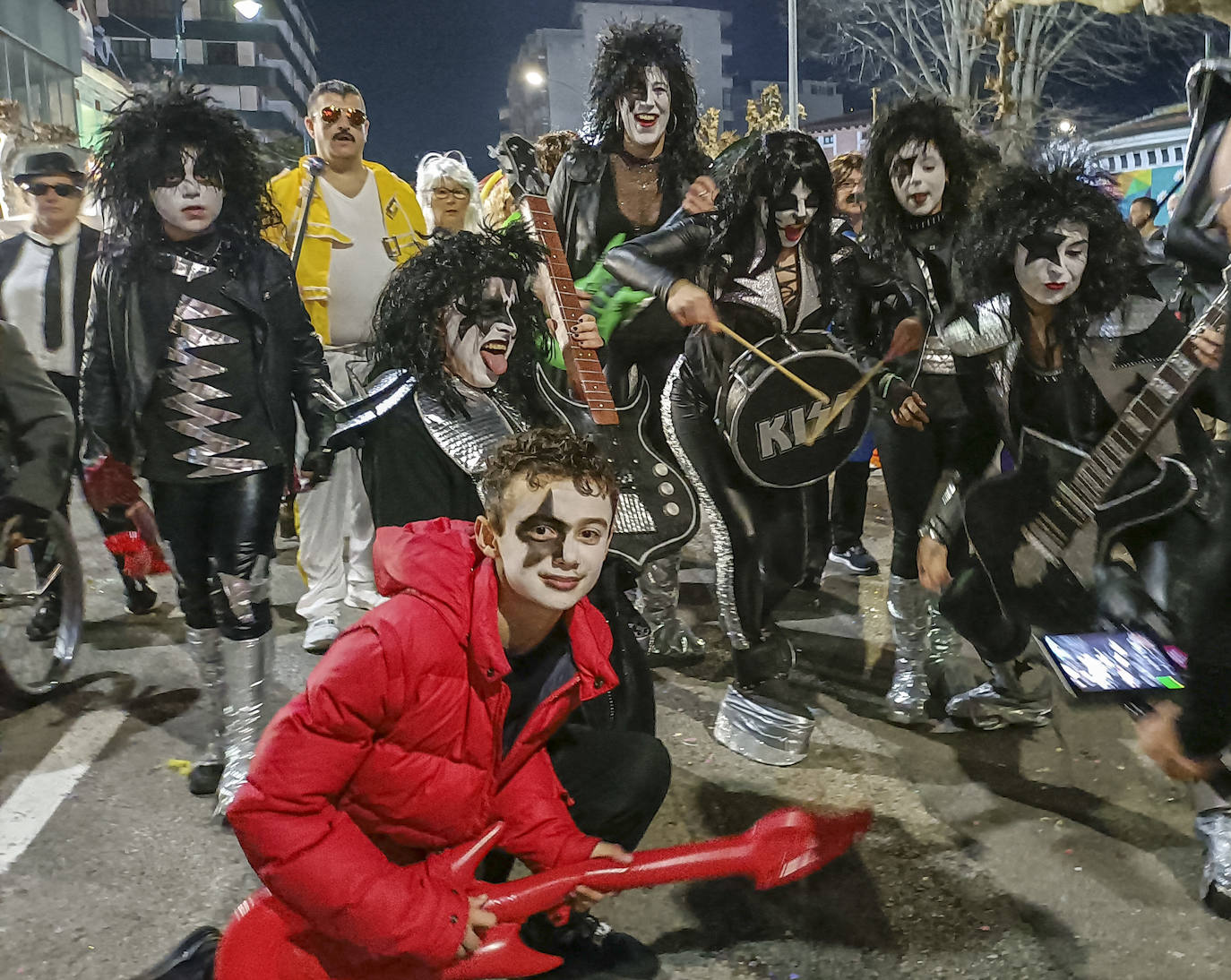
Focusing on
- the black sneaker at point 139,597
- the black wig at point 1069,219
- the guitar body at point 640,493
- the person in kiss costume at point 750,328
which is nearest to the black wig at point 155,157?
the guitar body at point 640,493

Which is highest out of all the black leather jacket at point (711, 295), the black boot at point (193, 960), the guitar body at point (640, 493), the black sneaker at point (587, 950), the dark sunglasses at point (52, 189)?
the dark sunglasses at point (52, 189)

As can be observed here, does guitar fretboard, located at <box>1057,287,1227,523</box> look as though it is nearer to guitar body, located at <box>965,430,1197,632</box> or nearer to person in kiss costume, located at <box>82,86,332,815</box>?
guitar body, located at <box>965,430,1197,632</box>

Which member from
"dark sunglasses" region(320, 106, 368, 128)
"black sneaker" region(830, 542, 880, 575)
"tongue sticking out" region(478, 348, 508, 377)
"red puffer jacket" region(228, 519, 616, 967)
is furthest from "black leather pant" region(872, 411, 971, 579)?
"dark sunglasses" region(320, 106, 368, 128)

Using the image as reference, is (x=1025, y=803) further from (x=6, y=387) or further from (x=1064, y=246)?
(x=6, y=387)

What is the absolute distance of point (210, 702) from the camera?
299 centimetres

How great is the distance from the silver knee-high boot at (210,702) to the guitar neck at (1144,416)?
2397mm

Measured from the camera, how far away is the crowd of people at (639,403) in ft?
7.22

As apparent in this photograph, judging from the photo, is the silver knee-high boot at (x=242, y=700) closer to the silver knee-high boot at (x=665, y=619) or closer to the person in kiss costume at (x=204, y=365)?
the person in kiss costume at (x=204, y=365)

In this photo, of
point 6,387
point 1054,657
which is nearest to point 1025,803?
point 1054,657

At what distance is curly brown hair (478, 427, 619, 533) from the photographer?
1.97 metres

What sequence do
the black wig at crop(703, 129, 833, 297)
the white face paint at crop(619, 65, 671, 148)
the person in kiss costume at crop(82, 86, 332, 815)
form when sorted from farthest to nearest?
1. the white face paint at crop(619, 65, 671, 148)
2. the black wig at crop(703, 129, 833, 297)
3. the person in kiss costume at crop(82, 86, 332, 815)

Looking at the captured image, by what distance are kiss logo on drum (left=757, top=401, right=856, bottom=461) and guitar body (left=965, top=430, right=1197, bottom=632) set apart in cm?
56

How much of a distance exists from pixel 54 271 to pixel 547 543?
9.85ft

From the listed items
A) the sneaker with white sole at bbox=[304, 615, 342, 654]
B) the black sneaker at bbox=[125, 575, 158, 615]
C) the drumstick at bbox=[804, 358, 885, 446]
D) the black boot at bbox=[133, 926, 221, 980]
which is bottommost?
the black boot at bbox=[133, 926, 221, 980]
